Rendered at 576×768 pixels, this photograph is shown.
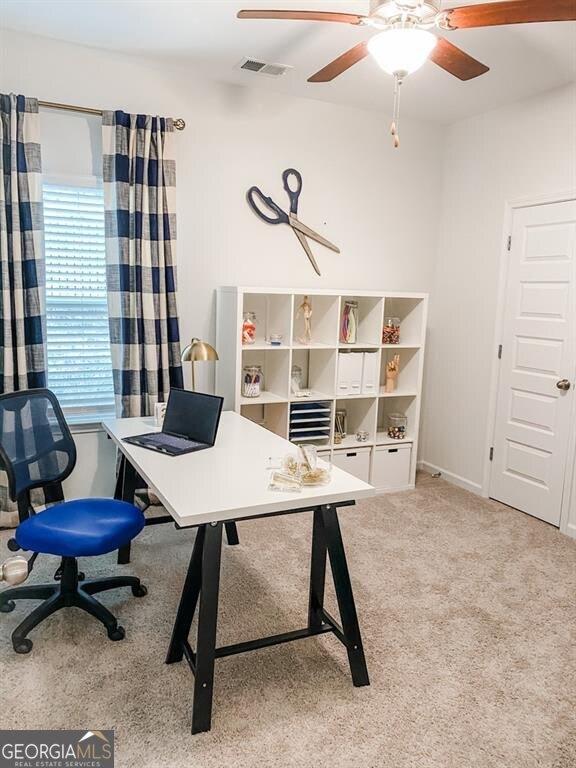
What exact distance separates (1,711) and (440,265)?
3.92 meters

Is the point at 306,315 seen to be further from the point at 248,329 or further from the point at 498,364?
the point at 498,364

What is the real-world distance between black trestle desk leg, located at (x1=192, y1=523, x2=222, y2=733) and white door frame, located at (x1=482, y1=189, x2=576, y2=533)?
2.54m

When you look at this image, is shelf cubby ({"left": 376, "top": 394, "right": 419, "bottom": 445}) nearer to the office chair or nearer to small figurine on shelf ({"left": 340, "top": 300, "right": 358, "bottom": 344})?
small figurine on shelf ({"left": 340, "top": 300, "right": 358, "bottom": 344})

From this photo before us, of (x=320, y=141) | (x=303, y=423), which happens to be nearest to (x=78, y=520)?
(x=303, y=423)

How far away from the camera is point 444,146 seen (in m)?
4.45

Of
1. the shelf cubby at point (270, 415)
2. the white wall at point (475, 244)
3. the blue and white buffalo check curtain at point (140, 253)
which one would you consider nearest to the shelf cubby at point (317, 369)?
the shelf cubby at point (270, 415)

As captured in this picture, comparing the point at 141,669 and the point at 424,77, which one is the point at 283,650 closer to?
the point at 141,669

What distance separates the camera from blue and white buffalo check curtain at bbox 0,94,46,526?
3031 mm

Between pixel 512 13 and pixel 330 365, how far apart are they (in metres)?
2.41

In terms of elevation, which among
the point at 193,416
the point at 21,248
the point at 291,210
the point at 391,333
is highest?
the point at 291,210

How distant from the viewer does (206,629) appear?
6.13 ft

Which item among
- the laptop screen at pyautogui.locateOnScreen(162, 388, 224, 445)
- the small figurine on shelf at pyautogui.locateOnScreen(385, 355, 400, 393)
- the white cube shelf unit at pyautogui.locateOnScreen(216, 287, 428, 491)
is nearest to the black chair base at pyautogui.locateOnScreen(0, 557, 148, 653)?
the laptop screen at pyautogui.locateOnScreen(162, 388, 224, 445)

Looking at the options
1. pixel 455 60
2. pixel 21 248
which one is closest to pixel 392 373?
pixel 455 60

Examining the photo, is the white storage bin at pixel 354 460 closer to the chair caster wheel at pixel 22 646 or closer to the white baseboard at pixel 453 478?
the white baseboard at pixel 453 478
